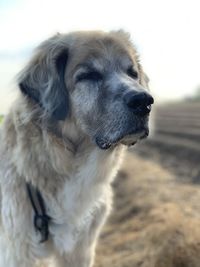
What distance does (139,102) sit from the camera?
4.46 meters

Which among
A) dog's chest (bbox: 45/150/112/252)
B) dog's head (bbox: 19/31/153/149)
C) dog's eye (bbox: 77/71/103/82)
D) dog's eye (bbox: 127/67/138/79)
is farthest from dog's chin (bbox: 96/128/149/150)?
dog's eye (bbox: 127/67/138/79)

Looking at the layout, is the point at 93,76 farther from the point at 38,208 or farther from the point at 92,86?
the point at 38,208

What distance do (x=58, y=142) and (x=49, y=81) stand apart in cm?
47

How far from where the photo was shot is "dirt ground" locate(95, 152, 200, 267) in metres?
6.38

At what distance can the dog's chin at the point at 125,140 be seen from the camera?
15.1 ft

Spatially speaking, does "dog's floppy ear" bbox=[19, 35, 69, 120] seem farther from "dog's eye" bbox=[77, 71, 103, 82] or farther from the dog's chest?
the dog's chest

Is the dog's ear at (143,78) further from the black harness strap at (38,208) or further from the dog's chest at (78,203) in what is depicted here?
the black harness strap at (38,208)

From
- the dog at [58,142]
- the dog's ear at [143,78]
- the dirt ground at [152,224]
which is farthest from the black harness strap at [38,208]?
the dirt ground at [152,224]

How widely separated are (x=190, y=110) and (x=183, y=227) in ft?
67.4

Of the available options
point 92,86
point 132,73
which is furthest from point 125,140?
point 132,73

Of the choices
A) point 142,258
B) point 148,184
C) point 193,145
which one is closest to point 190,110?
point 193,145

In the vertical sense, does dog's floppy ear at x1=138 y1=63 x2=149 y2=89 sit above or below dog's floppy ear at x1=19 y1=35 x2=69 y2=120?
below

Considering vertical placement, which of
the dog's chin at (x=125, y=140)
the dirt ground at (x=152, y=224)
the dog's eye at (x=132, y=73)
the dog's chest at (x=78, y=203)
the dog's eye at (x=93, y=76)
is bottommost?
the dirt ground at (x=152, y=224)

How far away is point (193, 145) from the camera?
14469mm
